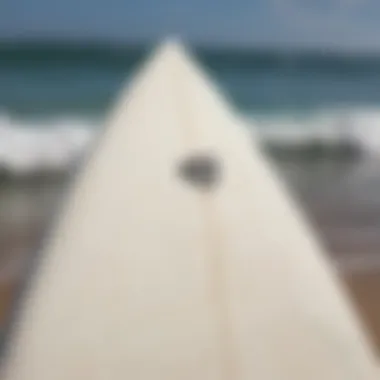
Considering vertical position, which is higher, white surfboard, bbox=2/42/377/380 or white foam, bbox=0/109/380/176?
white foam, bbox=0/109/380/176

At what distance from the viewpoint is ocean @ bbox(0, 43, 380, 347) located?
0.75 metres

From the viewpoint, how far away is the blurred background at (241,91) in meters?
0.75

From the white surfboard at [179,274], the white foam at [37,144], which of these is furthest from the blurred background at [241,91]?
the white surfboard at [179,274]

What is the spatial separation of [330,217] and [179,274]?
35cm

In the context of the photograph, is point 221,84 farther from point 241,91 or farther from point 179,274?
point 179,274

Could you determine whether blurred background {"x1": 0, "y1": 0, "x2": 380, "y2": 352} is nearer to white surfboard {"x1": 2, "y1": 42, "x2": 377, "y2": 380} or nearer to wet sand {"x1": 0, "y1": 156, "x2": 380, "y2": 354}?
wet sand {"x1": 0, "y1": 156, "x2": 380, "y2": 354}

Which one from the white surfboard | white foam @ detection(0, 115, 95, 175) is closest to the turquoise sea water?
white foam @ detection(0, 115, 95, 175)

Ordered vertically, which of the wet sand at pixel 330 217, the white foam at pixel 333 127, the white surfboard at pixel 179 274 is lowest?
the white surfboard at pixel 179 274

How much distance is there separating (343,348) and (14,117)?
42cm

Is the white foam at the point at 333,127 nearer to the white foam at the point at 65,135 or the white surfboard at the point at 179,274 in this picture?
the white foam at the point at 65,135

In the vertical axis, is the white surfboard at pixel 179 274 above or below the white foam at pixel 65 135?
Result: below

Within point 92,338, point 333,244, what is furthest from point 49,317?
point 333,244

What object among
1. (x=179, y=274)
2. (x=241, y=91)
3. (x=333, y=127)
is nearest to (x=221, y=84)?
(x=241, y=91)

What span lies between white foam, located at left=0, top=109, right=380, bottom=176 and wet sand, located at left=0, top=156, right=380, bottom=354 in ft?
0.08
